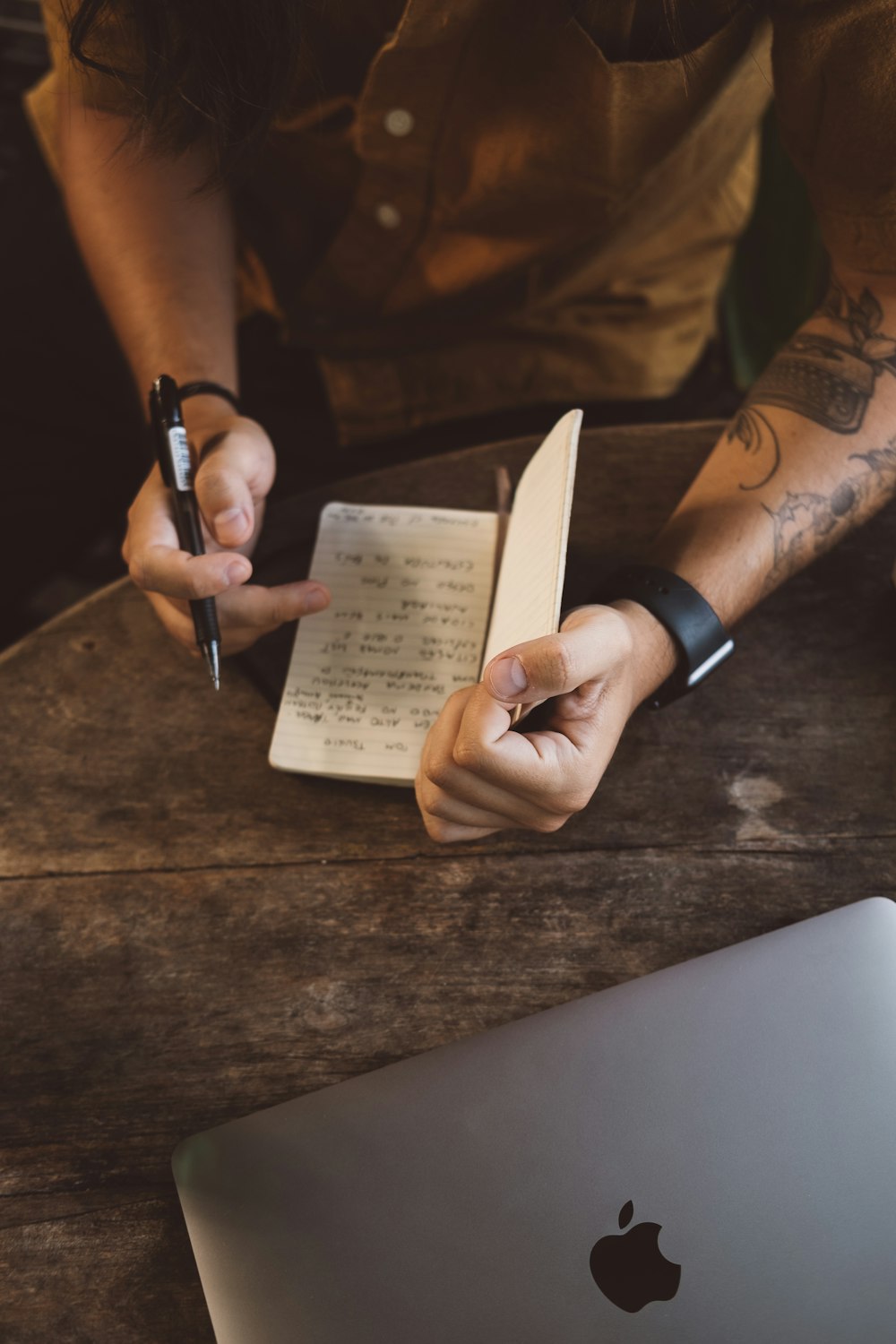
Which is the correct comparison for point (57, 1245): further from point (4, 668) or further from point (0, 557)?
point (0, 557)

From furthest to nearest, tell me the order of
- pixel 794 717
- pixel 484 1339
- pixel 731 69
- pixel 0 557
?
pixel 0 557
pixel 731 69
pixel 794 717
pixel 484 1339

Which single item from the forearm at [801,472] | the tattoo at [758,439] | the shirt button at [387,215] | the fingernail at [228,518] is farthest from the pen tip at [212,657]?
the shirt button at [387,215]

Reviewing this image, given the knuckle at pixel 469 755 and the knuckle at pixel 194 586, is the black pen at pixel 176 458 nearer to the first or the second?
the knuckle at pixel 194 586

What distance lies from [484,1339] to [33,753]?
2.06 ft

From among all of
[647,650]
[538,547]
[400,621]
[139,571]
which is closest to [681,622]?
[647,650]

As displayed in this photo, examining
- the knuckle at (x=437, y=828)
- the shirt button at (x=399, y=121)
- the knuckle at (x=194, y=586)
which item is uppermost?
the shirt button at (x=399, y=121)

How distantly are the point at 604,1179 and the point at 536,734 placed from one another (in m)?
0.32

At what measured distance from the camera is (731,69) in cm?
98

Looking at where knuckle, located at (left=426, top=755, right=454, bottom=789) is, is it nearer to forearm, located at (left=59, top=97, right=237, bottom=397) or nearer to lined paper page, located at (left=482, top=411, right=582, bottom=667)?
lined paper page, located at (left=482, top=411, right=582, bottom=667)

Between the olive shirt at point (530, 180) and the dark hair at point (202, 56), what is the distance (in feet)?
0.32

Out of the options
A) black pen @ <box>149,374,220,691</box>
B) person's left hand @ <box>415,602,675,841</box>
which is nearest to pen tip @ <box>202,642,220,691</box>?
black pen @ <box>149,374,220,691</box>

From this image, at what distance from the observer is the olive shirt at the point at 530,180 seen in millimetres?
839

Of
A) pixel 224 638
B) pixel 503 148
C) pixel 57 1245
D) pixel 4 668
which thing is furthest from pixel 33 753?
pixel 503 148

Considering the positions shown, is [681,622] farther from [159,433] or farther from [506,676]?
[159,433]
